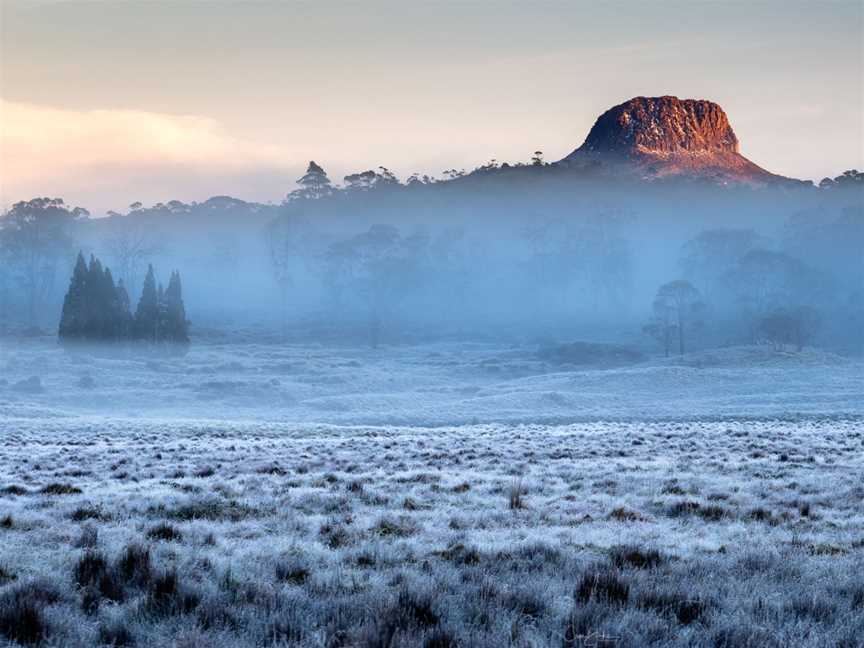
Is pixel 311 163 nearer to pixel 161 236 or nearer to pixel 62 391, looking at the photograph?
pixel 161 236

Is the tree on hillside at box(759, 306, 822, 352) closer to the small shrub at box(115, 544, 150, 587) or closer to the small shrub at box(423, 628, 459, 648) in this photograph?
the small shrub at box(115, 544, 150, 587)

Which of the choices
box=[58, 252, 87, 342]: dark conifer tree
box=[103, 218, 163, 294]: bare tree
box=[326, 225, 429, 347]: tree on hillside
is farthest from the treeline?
box=[103, 218, 163, 294]: bare tree

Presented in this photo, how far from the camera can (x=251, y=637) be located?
571cm

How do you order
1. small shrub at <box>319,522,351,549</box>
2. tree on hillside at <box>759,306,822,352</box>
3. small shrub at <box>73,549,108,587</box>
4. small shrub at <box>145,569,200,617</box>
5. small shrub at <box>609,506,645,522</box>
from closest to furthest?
small shrub at <box>145,569,200,617</box> → small shrub at <box>73,549,108,587</box> → small shrub at <box>319,522,351,549</box> → small shrub at <box>609,506,645,522</box> → tree on hillside at <box>759,306,822,352</box>

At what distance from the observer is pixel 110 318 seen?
83125 millimetres

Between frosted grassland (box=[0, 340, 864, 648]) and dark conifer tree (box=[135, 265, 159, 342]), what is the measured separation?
53.2 metres

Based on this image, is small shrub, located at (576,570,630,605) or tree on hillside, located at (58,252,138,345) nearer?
small shrub, located at (576,570,630,605)

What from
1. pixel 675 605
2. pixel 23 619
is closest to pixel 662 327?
pixel 675 605

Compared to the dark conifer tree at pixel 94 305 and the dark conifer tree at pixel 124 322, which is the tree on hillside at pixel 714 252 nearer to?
the dark conifer tree at pixel 124 322

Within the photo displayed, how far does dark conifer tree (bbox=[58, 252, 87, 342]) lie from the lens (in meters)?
81.9

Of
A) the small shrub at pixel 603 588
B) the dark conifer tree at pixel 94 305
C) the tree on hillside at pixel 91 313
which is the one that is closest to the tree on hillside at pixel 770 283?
the tree on hillside at pixel 91 313

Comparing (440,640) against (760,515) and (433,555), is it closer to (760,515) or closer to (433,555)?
(433,555)

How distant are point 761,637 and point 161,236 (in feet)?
514

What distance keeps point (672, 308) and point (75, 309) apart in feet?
218
